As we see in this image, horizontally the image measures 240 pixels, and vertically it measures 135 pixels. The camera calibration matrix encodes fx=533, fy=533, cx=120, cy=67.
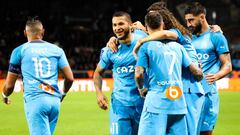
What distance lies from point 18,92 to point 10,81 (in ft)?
47.0

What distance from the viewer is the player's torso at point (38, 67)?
662cm

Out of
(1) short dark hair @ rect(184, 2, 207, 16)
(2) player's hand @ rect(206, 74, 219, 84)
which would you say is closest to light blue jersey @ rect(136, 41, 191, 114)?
(2) player's hand @ rect(206, 74, 219, 84)

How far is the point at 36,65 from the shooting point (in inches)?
261

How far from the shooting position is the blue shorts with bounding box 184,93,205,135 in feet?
20.7

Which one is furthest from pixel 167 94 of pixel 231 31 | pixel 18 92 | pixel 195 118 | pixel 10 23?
pixel 231 31

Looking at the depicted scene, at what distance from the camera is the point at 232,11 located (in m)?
35.2

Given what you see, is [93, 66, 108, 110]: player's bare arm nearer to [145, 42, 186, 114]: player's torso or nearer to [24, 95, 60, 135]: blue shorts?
[24, 95, 60, 135]: blue shorts

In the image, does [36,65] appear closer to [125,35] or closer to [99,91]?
[99,91]

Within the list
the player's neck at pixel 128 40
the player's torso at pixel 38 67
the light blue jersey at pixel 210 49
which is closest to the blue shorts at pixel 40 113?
the player's torso at pixel 38 67

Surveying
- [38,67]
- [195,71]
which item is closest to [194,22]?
[195,71]

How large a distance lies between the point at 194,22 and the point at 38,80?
7.90ft

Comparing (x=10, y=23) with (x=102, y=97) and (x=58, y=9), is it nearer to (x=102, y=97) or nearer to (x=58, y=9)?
(x=58, y=9)

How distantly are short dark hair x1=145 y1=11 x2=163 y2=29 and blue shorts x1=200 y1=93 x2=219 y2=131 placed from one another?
215cm

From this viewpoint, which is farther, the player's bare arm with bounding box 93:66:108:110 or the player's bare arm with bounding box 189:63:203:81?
the player's bare arm with bounding box 93:66:108:110
